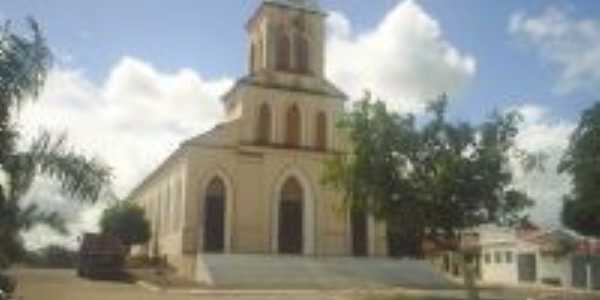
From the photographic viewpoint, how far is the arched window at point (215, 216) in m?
43.2

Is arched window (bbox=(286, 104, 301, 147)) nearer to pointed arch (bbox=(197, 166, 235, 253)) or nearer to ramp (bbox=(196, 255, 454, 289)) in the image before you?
pointed arch (bbox=(197, 166, 235, 253))

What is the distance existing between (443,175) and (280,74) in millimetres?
22246

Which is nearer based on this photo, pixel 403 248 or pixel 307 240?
pixel 307 240

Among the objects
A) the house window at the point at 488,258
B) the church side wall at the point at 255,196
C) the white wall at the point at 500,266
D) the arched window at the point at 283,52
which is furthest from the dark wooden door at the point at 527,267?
the arched window at the point at 283,52

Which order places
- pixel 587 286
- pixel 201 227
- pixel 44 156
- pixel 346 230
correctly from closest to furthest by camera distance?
pixel 44 156
pixel 201 227
pixel 346 230
pixel 587 286

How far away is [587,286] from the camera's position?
50.3 meters

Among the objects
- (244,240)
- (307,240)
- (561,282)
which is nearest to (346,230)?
(307,240)

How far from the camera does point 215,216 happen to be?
43750mm

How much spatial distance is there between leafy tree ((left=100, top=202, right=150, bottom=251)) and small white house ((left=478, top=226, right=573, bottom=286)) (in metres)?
24.2

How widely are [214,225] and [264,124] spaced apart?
739cm

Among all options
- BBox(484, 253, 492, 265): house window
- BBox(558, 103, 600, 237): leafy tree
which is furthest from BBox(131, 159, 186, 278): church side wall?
BBox(484, 253, 492, 265): house window

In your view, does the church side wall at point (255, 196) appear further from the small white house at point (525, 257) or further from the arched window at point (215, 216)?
the small white house at point (525, 257)

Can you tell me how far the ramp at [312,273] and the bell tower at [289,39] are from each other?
46.0 feet

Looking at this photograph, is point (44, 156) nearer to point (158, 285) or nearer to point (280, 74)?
point (158, 285)
